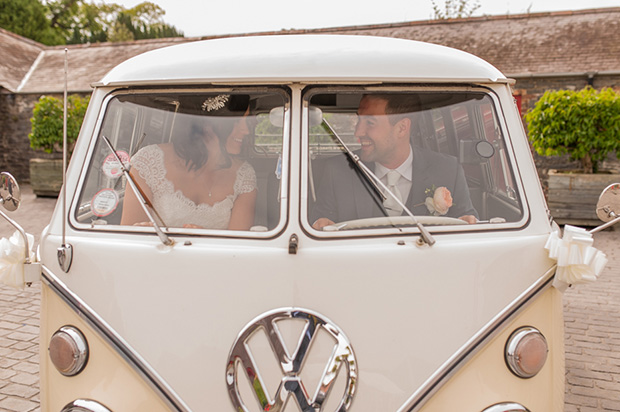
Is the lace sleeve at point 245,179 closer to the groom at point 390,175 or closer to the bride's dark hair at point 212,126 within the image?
the bride's dark hair at point 212,126

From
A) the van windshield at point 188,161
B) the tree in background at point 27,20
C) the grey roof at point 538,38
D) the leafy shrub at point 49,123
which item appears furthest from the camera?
the tree in background at point 27,20

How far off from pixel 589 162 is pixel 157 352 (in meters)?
9.65

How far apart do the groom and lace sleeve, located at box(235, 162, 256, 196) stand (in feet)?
1.03

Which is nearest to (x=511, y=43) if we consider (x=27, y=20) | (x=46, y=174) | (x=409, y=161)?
(x=46, y=174)

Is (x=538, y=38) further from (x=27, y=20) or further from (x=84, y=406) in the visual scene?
(x=27, y=20)

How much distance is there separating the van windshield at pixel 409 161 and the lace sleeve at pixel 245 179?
0.30 m

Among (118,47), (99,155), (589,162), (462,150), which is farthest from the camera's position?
(118,47)

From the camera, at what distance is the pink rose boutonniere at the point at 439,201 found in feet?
7.02

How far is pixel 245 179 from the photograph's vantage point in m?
2.24

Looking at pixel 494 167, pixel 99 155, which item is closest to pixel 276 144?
pixel 99 155

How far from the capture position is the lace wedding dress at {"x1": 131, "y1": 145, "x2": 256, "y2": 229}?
2.17m

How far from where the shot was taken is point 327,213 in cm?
202

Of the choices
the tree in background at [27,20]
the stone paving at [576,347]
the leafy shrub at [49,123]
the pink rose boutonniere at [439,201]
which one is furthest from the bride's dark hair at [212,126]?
the tree in background at [27,20]

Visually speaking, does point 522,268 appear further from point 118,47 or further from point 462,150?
point 118,47
